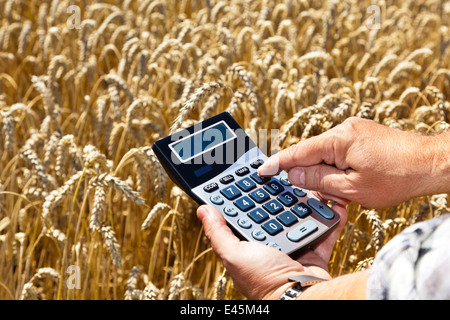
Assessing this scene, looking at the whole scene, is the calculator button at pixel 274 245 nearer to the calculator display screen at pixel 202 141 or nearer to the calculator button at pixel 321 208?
the calculator button at pixel 321 208

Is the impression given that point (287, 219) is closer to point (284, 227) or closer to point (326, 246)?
point (284, 227)

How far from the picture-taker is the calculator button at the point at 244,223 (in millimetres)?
1000

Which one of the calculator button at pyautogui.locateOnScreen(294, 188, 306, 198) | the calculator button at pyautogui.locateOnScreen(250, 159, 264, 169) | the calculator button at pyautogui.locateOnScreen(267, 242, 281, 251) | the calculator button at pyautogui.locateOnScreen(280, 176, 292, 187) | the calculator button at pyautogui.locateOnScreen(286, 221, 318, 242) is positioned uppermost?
the calculator button at pyautogui.locateOnScreen(250, 159, 264, 169)

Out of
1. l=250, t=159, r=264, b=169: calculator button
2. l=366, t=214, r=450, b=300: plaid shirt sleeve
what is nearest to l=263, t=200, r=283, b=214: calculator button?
l=250, t=159, r=264, b=169: calculator button

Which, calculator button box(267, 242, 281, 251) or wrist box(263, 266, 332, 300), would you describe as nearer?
wrist box(263, 266, 332, 300)

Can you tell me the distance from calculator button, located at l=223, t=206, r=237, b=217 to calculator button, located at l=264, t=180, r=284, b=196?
0.10 meters

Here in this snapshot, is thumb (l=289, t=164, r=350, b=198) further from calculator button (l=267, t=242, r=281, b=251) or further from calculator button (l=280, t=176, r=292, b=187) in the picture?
calculator button (l=267, t=242, r=281, b=251)

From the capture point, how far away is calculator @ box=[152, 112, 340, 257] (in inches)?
39.7

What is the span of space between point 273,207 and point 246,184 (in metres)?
0.08

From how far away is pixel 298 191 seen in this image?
1112 millimetres
